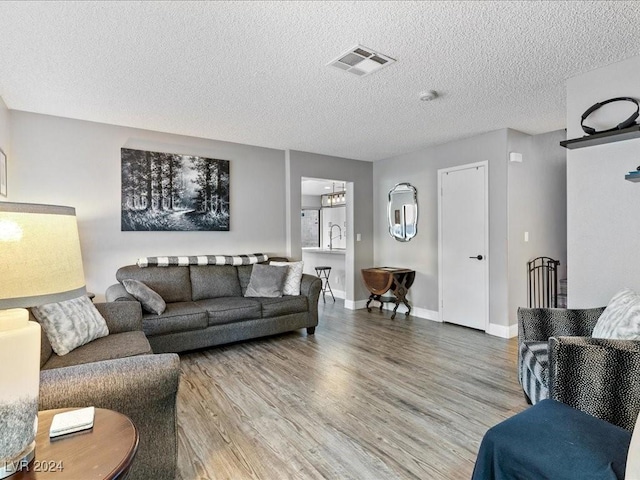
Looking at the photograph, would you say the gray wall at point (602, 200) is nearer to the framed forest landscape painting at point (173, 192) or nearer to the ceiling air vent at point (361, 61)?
the ceiling air vent at point (361, 61)

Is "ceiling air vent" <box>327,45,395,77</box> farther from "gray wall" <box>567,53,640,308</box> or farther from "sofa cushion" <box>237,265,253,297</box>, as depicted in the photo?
"sofa cushion" <box>237,265,253,297</box>

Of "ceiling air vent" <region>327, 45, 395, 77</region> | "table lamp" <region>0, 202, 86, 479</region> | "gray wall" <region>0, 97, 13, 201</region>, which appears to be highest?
"ceiling air vent" <region>327, 45, 395, 77</region>

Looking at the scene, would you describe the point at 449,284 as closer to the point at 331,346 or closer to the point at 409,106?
the point at 331,346

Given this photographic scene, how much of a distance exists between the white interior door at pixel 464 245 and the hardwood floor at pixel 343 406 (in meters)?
0.59

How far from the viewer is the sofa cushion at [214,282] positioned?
13.5 ft

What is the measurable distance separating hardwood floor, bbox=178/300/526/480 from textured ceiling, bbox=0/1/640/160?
7.79ft

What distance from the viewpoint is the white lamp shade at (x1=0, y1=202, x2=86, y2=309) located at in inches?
34.8

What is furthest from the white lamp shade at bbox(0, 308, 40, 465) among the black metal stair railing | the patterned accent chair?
the black metal stair railing

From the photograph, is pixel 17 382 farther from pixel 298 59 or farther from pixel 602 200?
pixel 602 200

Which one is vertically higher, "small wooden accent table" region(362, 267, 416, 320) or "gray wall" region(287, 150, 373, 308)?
"gray wall" region(287, 150, 373, 308)

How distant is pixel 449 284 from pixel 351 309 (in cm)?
160

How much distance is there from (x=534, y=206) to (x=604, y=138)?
1.96 metres

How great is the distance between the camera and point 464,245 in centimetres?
458

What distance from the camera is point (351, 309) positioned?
566 centimetres
